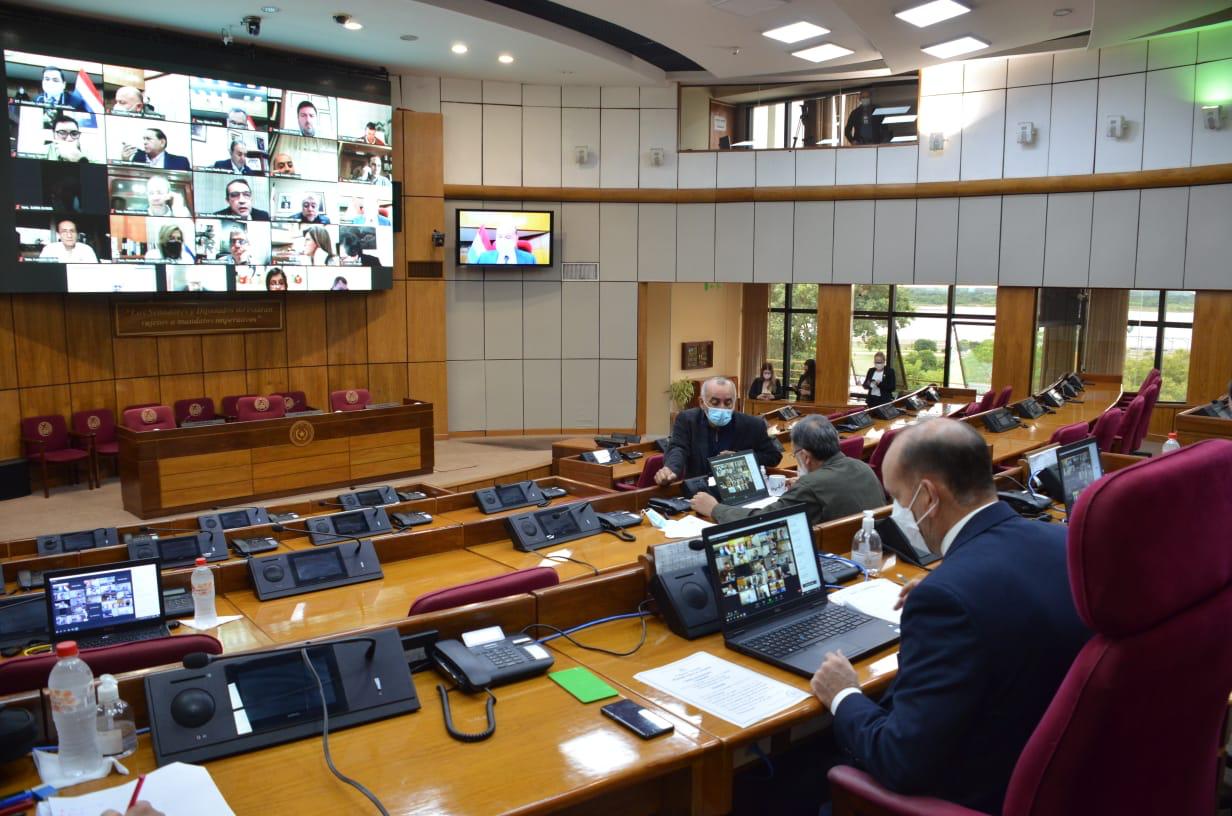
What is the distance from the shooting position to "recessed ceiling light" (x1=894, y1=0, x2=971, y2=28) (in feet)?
26.9

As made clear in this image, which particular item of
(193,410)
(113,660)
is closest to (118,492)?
(193,410)

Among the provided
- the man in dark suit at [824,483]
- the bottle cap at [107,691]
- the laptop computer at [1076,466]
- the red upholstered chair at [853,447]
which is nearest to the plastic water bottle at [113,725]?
the bottle cap at [107,691]

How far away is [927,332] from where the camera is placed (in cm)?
1404

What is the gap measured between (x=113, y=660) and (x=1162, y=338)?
13.4m

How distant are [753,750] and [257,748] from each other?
1.22m

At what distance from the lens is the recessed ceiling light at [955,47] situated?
372 inches

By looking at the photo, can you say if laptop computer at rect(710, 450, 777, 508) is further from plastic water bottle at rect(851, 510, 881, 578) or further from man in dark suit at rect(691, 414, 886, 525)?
plastic water bottle at rect(851, 510, 881, 578)

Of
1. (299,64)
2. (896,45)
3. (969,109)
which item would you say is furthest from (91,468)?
(969,109)

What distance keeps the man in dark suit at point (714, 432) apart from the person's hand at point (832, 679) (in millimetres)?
3350

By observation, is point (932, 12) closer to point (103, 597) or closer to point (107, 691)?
point (103, 597)

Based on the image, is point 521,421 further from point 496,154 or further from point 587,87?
point 587,87

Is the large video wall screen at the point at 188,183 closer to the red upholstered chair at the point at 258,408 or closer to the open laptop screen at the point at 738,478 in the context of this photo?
the red upholstered chair at the point at 258,408

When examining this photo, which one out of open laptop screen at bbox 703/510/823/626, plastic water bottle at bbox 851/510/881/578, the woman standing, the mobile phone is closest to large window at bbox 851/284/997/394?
the woman standing

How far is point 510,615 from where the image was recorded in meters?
2.68
